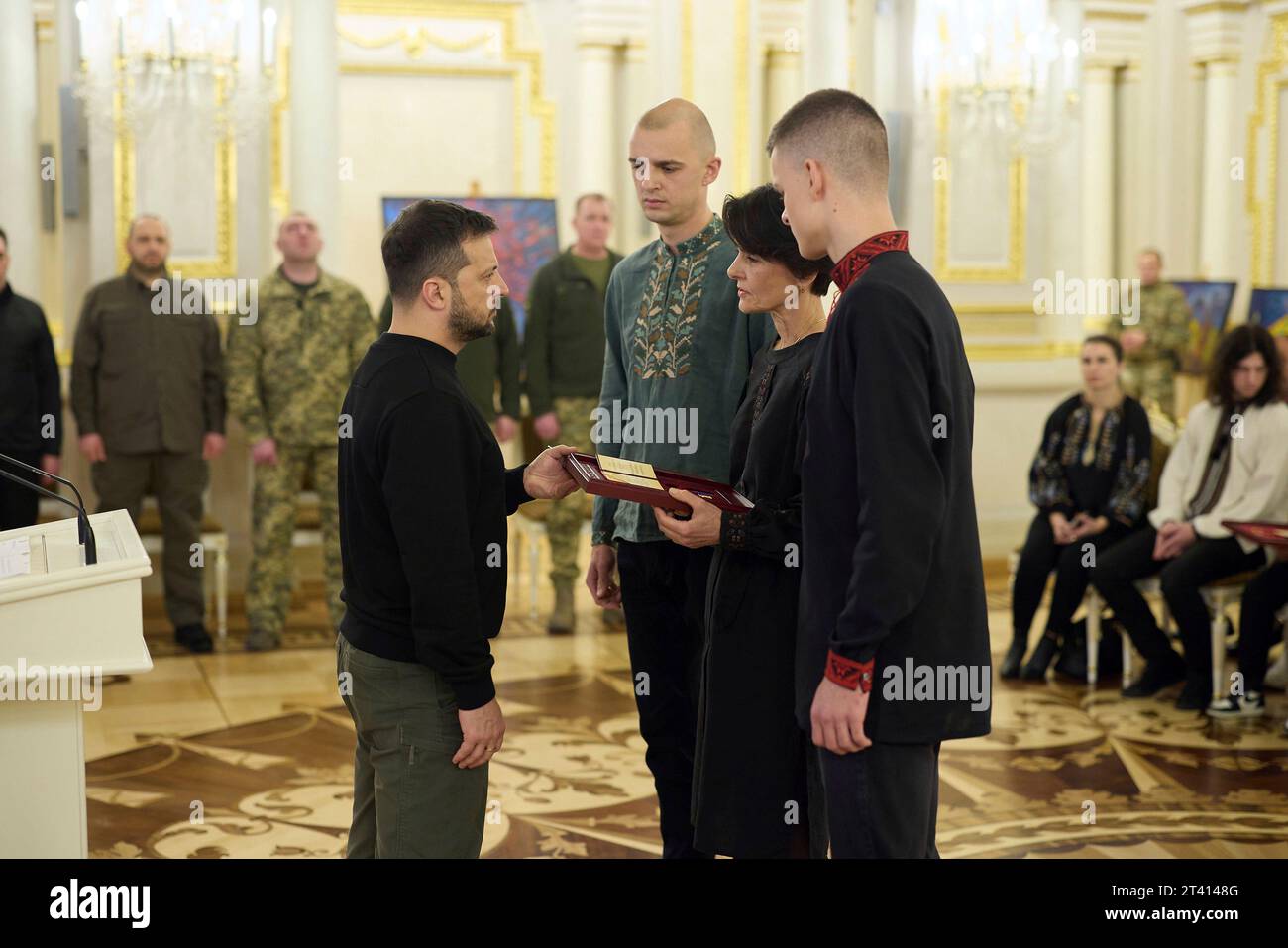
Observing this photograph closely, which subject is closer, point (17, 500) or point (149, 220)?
point (17, 500)

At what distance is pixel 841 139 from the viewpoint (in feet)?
7.72

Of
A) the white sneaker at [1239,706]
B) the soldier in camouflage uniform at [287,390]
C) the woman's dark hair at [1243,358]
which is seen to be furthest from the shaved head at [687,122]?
the soldier in camouflage uniform at [287,390]

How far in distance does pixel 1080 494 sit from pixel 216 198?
4.26m

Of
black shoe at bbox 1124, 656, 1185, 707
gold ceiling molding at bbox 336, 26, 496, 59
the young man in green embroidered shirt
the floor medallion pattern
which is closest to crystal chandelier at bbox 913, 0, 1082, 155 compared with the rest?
black shoe at bbox 1124, 656, 1185, 707

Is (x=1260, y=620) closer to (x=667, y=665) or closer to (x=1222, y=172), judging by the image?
(x=667, y=665)

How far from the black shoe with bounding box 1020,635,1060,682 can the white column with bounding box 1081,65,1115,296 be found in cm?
563

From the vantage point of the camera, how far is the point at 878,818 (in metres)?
2.29

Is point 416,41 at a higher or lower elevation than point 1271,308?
higher

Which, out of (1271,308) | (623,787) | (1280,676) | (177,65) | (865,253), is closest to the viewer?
(865,253)

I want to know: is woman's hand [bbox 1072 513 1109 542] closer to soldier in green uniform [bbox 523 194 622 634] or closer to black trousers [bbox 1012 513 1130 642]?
black trousers [bbox 1012 513 1130 642]

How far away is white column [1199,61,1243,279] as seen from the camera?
10500 mm

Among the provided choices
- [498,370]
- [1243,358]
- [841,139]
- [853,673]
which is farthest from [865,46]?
[853,673]

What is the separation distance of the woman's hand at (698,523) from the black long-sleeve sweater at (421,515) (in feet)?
1.16
